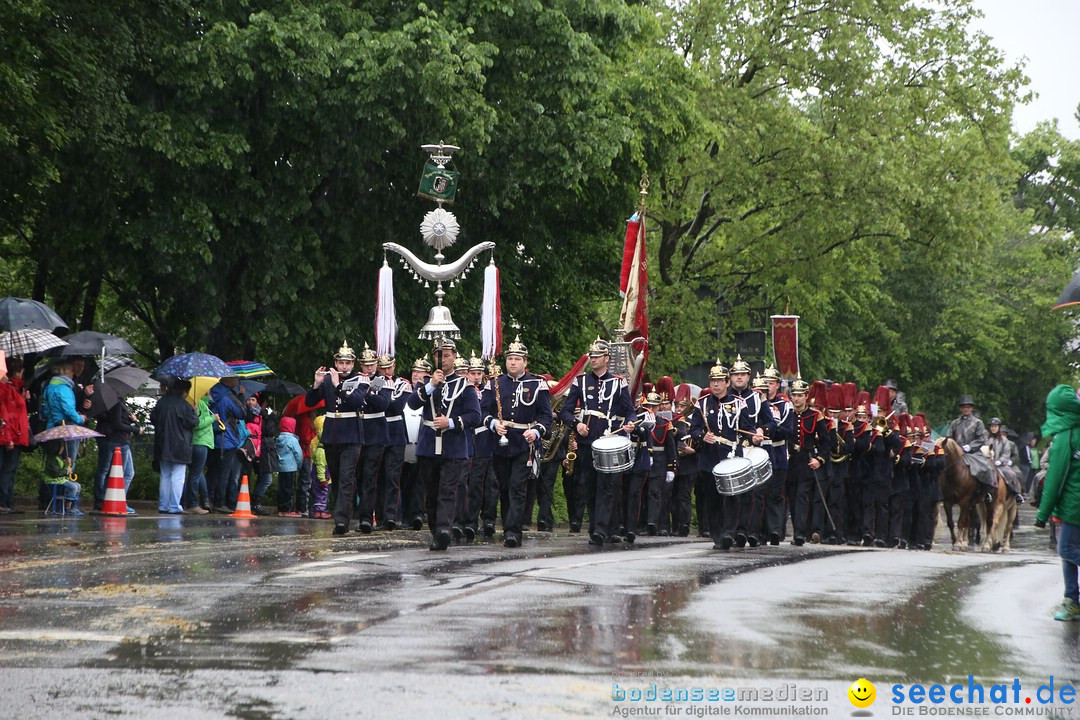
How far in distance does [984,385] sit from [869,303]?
848 cm

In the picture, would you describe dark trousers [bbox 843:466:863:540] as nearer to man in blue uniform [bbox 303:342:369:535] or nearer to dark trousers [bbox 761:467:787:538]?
dark trousers [bbox 761:467:787:538]

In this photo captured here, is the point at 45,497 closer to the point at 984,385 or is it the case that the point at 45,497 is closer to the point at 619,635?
the point at 619,635

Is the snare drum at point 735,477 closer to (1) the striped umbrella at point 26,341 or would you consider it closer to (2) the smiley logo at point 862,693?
(1) the striped umbrella at point 26,341

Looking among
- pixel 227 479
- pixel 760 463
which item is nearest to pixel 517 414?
pixel 760 463

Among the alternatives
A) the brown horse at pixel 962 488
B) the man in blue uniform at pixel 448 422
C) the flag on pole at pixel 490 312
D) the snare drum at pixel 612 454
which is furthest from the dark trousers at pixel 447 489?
the brown horse at pixel 962 488

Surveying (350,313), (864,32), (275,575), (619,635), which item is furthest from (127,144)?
(864,32)

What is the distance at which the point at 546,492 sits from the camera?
22.5 metres

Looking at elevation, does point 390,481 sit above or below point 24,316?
below

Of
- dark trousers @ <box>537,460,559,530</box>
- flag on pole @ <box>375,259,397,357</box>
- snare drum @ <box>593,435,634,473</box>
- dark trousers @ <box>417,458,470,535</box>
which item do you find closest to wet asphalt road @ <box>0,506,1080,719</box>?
dark trousers @ <box>417,458,470,535</box>

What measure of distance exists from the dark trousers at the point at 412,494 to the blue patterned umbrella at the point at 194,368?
3426 mm

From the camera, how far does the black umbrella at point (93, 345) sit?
21188 mm

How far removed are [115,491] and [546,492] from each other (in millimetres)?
5581

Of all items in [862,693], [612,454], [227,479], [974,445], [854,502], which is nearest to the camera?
[862,693]

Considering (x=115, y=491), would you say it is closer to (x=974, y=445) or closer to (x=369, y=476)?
(x=369, y=476)
